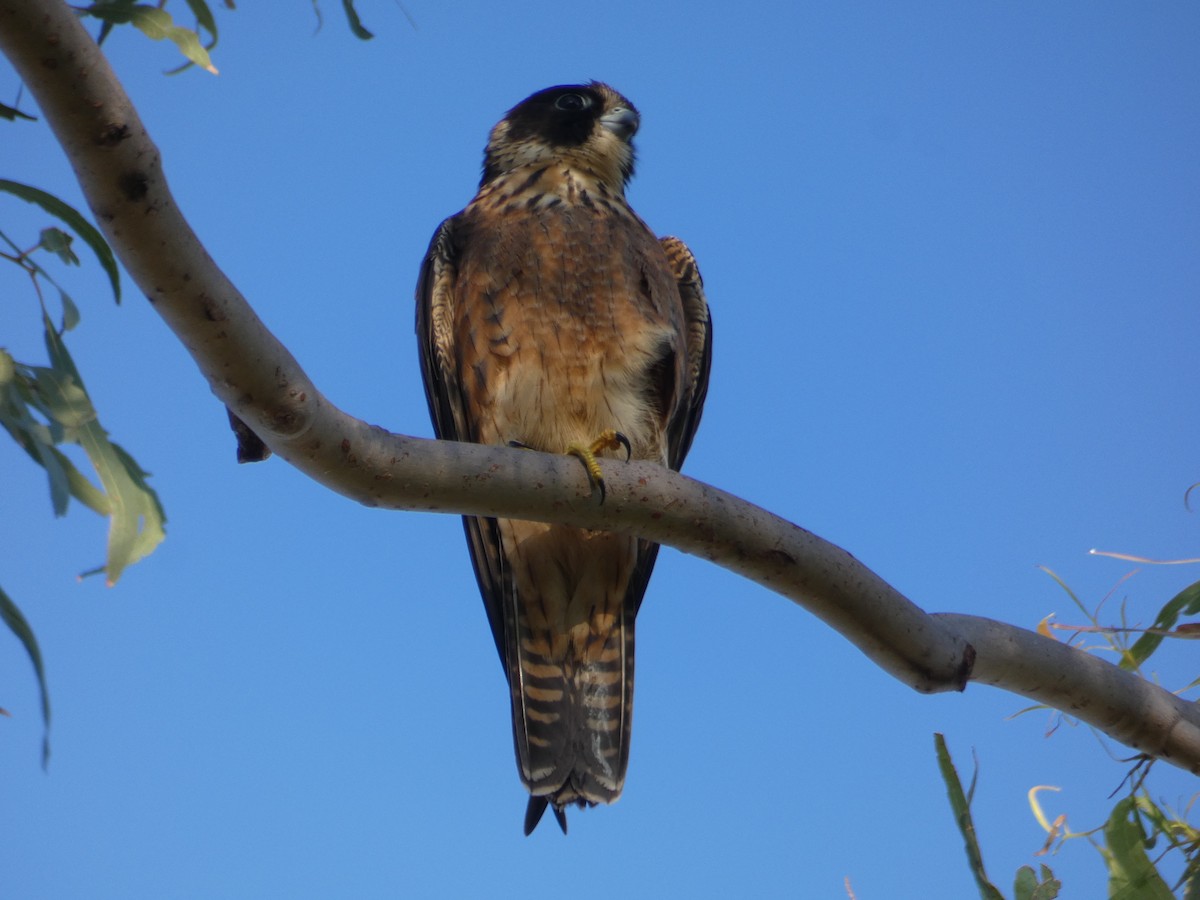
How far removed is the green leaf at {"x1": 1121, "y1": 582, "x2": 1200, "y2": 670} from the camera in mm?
2588

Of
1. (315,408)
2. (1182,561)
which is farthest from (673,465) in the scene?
(315,408)

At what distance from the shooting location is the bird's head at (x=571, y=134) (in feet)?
13.3

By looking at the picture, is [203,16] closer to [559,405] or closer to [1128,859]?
[559,405]

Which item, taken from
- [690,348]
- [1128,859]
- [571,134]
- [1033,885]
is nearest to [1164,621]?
[1128,859]

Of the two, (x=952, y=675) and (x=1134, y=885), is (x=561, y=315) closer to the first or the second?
(x=952, y=675)

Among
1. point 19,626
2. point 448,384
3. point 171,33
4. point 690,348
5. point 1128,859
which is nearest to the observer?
point 19,626

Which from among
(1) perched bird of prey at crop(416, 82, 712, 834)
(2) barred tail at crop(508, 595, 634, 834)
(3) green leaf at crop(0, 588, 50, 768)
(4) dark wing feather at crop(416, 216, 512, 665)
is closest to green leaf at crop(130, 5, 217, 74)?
(3) green leaf at crop(0, 588, 50, 768)

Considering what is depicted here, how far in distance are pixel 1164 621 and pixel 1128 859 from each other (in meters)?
0.51

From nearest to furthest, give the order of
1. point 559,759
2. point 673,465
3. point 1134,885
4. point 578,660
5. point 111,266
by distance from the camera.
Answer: point 111,266 < point 1134,885 < point 559,759 < point 578,660 < point 673,465

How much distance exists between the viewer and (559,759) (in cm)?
310

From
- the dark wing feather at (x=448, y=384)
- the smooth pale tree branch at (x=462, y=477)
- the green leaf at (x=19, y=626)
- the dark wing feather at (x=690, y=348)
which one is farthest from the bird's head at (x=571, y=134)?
the green leaf at (x=19, y=626)

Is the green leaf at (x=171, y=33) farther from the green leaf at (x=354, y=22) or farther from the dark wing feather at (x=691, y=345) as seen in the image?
the dark wing feather at (x=691, y=345)

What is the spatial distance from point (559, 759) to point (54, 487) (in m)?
1.68

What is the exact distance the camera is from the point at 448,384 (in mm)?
3436
